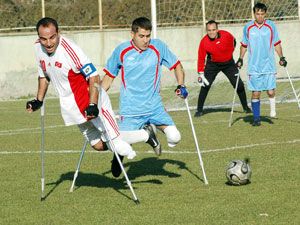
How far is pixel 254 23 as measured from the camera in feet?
55.9

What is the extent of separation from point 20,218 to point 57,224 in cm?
58

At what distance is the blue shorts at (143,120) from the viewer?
10.8 m

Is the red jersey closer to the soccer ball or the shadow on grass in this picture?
the shadow on grass

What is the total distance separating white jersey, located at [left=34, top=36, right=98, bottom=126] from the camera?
9.62 metres

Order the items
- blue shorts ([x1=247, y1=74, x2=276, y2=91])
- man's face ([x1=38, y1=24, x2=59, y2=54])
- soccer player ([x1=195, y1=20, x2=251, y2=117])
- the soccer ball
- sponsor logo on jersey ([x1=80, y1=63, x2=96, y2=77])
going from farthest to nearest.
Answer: soccer player ([x1=195, y1=20, x2=251, y2=117]) < blue shorts ([x1=247, y1=74, x2=276, y2=91]) < the soccer ball < sponsor logo on jersey ([x1=80, y1=63, x2=96, y2=77]) < man's face ([x1=38, y1=24, x2=59, y2=54])

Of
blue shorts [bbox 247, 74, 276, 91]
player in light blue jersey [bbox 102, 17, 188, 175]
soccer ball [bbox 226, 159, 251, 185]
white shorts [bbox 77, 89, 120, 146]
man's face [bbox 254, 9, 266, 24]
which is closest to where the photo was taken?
white shorts [bbox 77, 89, 120, 146]

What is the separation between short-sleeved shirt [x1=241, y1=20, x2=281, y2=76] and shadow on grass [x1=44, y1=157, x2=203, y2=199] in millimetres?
4814

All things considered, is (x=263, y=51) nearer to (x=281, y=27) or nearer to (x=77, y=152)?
(x=77, y=152)

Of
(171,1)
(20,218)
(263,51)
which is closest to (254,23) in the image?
(263,51)

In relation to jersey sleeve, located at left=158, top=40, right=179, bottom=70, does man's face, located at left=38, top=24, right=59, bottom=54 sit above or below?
above

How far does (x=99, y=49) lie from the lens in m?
29.2

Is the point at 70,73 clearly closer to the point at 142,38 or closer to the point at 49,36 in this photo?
the point at 49,36

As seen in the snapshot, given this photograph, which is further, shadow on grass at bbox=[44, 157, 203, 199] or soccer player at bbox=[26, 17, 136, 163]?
shadow on grass at bbox=[44, 157, 203, 199]

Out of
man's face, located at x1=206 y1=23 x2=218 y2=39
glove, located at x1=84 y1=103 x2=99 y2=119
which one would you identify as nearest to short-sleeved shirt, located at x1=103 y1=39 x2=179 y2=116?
glove, located at x1=84 y1=103 x2=99 y2=119
